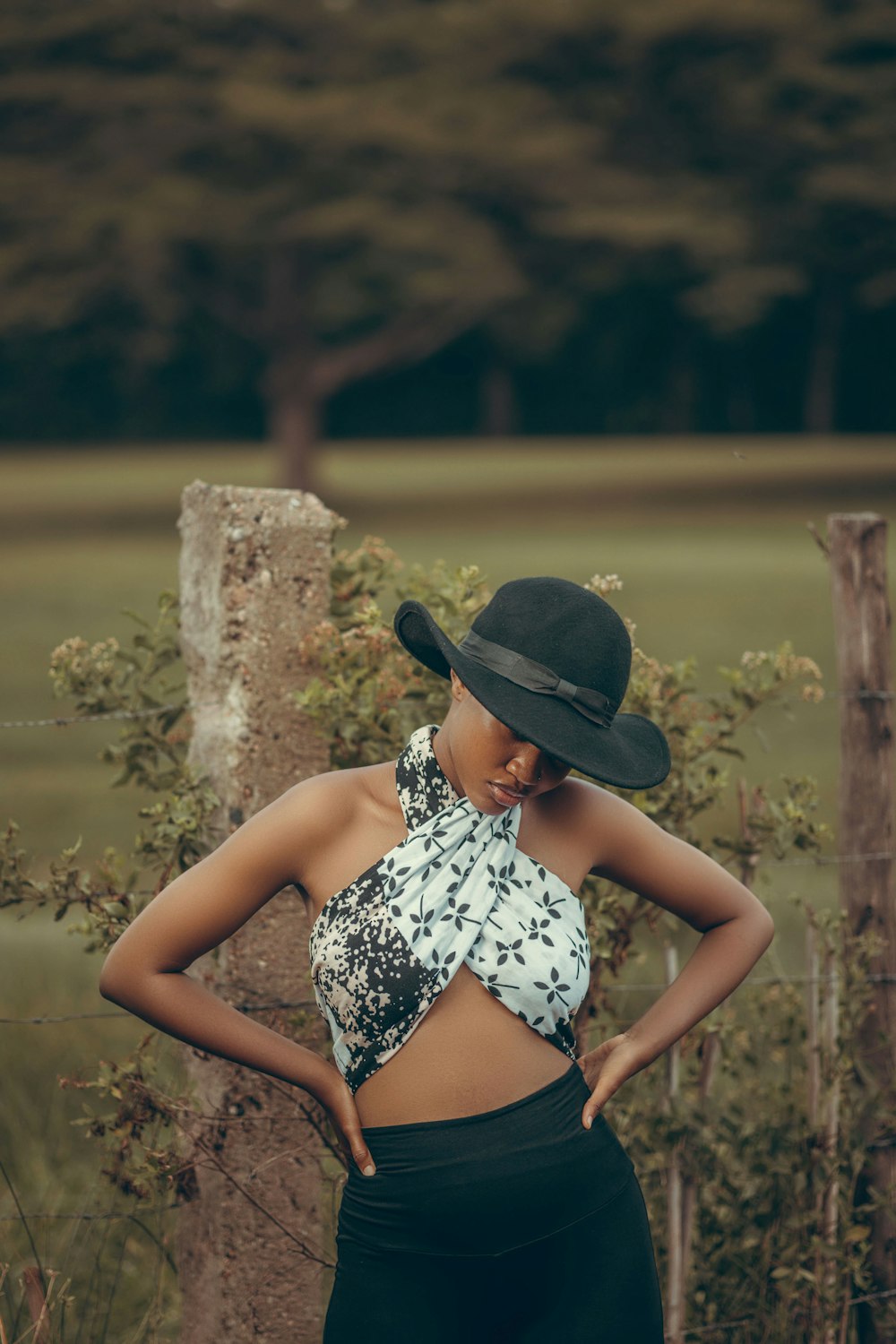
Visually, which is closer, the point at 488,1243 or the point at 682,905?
the point at 488,1243

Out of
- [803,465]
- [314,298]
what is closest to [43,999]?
[314,298]

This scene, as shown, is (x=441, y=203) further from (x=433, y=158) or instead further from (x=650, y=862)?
(x=650, y=862)

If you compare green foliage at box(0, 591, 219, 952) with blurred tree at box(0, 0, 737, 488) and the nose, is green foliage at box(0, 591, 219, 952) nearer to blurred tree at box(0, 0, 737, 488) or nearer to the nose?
the nose

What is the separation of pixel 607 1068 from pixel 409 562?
57.0 ft

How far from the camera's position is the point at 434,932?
201 cm

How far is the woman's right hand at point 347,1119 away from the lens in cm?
205

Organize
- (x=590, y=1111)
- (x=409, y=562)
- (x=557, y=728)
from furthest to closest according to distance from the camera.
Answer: (x=409, y=562) → (x=590, y=1111) → (x=557, y=728)

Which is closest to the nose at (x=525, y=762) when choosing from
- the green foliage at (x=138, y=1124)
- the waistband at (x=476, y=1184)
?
the waistband at (x=476, y=1184)

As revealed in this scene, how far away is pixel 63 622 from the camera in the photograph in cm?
1619

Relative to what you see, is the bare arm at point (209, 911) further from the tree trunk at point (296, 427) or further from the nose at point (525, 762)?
the tree trunk at point (296, 427)

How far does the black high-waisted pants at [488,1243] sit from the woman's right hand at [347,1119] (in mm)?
15

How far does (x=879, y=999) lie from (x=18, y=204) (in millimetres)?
20564

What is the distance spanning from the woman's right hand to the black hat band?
1.86 ft

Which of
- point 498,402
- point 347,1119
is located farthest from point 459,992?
point 498,402
